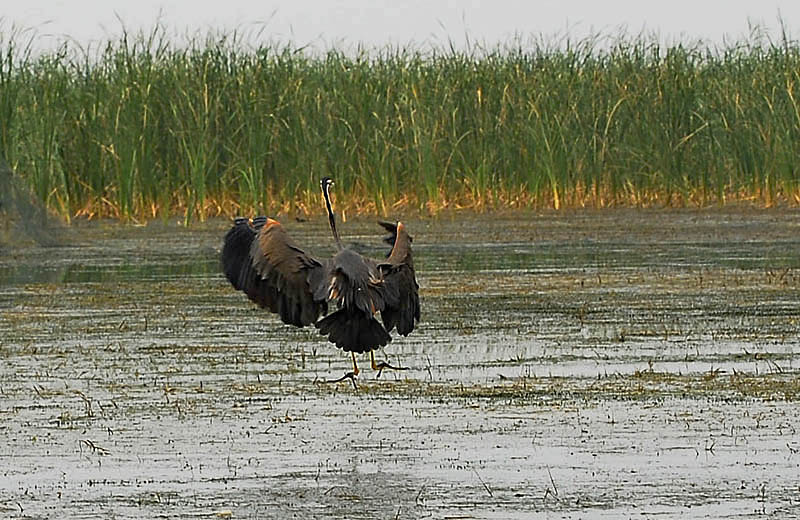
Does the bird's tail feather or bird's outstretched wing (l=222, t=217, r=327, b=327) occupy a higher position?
bird's outstretched wing (l=222, t=217, r=327, b=327)

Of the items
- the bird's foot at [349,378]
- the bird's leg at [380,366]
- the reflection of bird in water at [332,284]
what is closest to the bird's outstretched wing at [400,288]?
the reflection of bird in water at [332,284]

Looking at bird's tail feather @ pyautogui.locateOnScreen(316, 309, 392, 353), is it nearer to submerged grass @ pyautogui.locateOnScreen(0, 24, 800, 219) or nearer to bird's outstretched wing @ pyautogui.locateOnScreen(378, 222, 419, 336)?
bird's outstretched wing @ pyautogui.locateOnScreen(378, 222, 419, 336)

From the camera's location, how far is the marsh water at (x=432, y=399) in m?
5.49

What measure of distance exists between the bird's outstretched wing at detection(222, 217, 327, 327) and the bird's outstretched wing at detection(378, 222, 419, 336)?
0.30 meters

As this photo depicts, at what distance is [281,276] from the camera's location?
808cm

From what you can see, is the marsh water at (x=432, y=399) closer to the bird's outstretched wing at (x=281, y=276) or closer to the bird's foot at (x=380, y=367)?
the bird's foot at (x=380, y=367)

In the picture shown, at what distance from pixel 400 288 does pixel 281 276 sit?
552mm

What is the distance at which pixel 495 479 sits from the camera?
224 inches

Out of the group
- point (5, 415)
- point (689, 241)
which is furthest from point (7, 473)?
point (689, 241)

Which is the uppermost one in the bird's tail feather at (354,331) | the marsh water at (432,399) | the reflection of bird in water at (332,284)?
the reflection of bird in water at (332,284)

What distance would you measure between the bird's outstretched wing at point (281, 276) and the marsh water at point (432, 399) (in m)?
0.29

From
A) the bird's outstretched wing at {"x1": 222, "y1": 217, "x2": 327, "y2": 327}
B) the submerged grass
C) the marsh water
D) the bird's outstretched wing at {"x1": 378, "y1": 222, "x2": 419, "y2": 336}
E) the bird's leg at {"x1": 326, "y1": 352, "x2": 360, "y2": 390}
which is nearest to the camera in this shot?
the marsh water

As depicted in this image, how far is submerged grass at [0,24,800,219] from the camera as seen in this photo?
17.4 meters

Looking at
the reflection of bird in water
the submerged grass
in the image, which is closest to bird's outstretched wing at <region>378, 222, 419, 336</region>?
the reflection of bird in water
